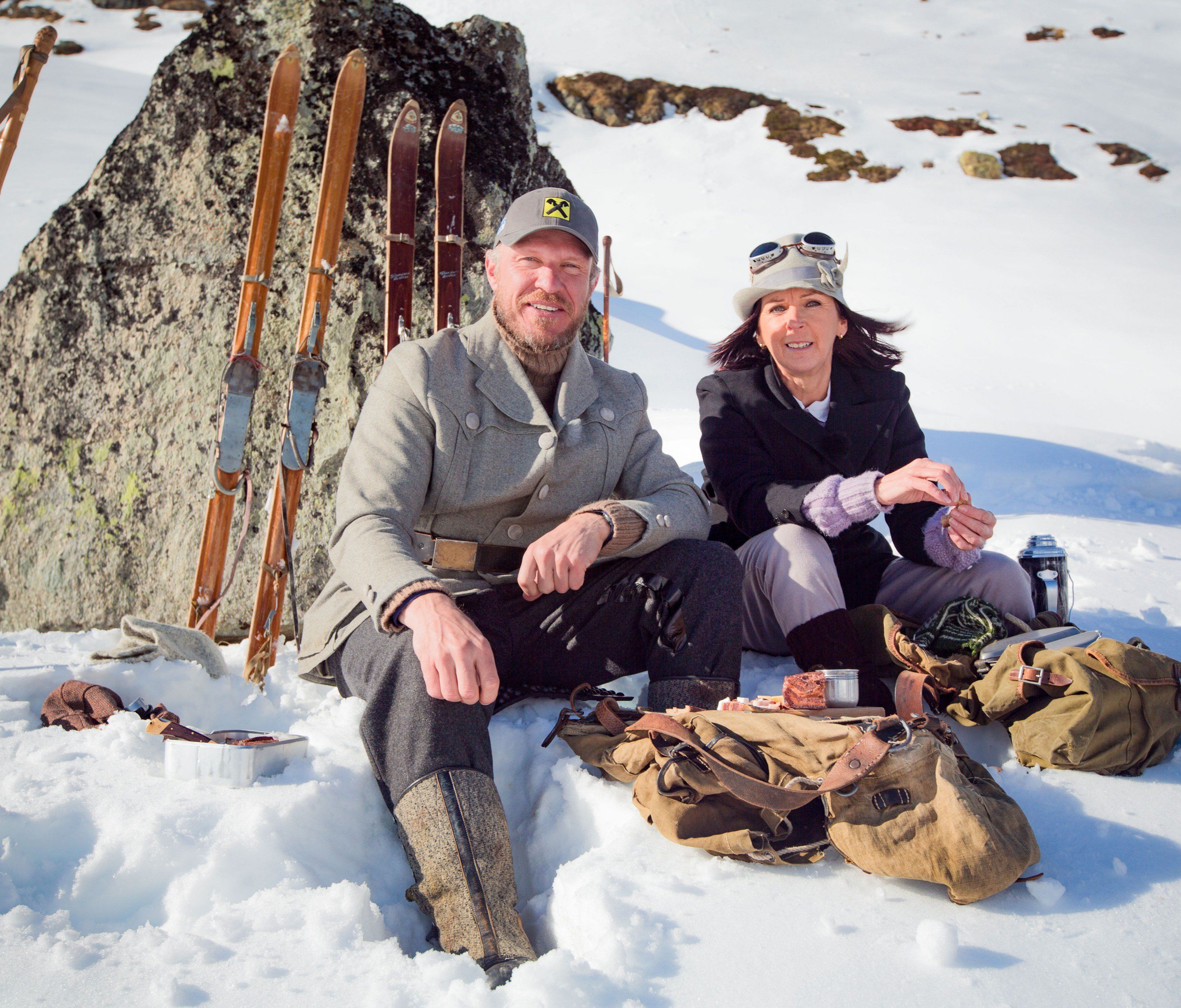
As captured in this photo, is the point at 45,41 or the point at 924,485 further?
the point at 45,41

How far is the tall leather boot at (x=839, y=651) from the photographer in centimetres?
222

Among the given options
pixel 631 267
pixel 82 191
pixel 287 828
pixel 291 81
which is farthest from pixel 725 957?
pixel 631 267

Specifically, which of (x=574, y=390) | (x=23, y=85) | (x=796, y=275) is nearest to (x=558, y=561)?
(x=574, y=390)

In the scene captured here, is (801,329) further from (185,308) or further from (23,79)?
(23,79)

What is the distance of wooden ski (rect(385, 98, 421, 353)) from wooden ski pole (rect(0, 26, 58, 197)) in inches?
46.7

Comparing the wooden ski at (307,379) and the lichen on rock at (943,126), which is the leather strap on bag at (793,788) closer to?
the wooden ski at (307,379)

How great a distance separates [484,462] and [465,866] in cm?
99

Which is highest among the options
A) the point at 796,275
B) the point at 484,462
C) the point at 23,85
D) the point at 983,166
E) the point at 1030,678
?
the point at 983,166

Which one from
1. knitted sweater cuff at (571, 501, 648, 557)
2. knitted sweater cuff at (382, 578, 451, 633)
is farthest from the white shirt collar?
knitted sweater cuff at (382, 578, 451, 633)

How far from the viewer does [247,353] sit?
3.07 metres

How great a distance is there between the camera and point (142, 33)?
26.5 metres

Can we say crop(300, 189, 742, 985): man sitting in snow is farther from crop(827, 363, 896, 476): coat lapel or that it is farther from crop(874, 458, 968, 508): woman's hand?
crop(827, 363, 896, 476): coat lapel

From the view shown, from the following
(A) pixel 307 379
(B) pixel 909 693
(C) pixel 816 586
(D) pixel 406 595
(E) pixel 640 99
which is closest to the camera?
(D) pixel 406 595

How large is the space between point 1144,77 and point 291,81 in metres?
30.6
